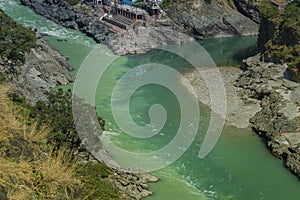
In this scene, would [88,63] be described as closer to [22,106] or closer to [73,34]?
[73,34]

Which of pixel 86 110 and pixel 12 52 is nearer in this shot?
pixel 86 110

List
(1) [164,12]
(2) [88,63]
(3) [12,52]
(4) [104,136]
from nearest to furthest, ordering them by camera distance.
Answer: (4) [104,136]
(3) [12,52]
(2) [88,63]
(1) [164,12]

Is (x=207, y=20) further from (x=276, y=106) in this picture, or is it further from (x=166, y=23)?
(x=276, y=106)

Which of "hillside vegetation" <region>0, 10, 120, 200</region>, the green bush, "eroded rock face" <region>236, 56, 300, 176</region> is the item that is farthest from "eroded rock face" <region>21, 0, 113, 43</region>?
the green bush

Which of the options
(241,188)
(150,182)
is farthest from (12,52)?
(241,188)

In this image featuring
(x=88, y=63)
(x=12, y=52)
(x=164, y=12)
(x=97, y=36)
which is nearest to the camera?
(x=12, y=52)

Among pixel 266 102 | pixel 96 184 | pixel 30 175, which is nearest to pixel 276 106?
pixel 266 102
